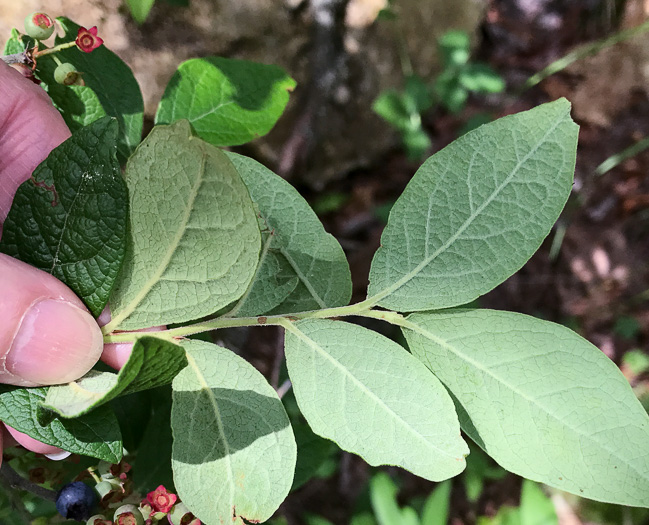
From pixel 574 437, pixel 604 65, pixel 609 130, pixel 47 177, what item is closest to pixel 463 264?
pixel 574 437

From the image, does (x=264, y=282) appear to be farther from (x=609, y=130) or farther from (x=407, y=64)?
(x=609, y=130)

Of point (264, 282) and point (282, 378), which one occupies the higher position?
point (264, 282)

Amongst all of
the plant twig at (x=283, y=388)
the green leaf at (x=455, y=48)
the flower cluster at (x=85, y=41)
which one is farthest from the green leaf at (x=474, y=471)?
the flower cluster at (x=85, y=41)

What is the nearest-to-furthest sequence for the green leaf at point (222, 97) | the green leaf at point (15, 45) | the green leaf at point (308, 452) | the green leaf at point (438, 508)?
the green leaf at point (15, 45) < the green leaf at point (222, 97) < the green leaf at point (308, 452) < the green leaf at point (438, 508)

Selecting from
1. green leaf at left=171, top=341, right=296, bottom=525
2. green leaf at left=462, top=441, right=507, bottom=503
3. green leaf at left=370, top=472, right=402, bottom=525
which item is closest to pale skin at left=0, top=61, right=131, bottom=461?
green leaf at left=171, top=341, right=296, bottom=525

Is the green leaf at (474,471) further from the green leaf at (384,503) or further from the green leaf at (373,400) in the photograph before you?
the green leaf at (373,400)
